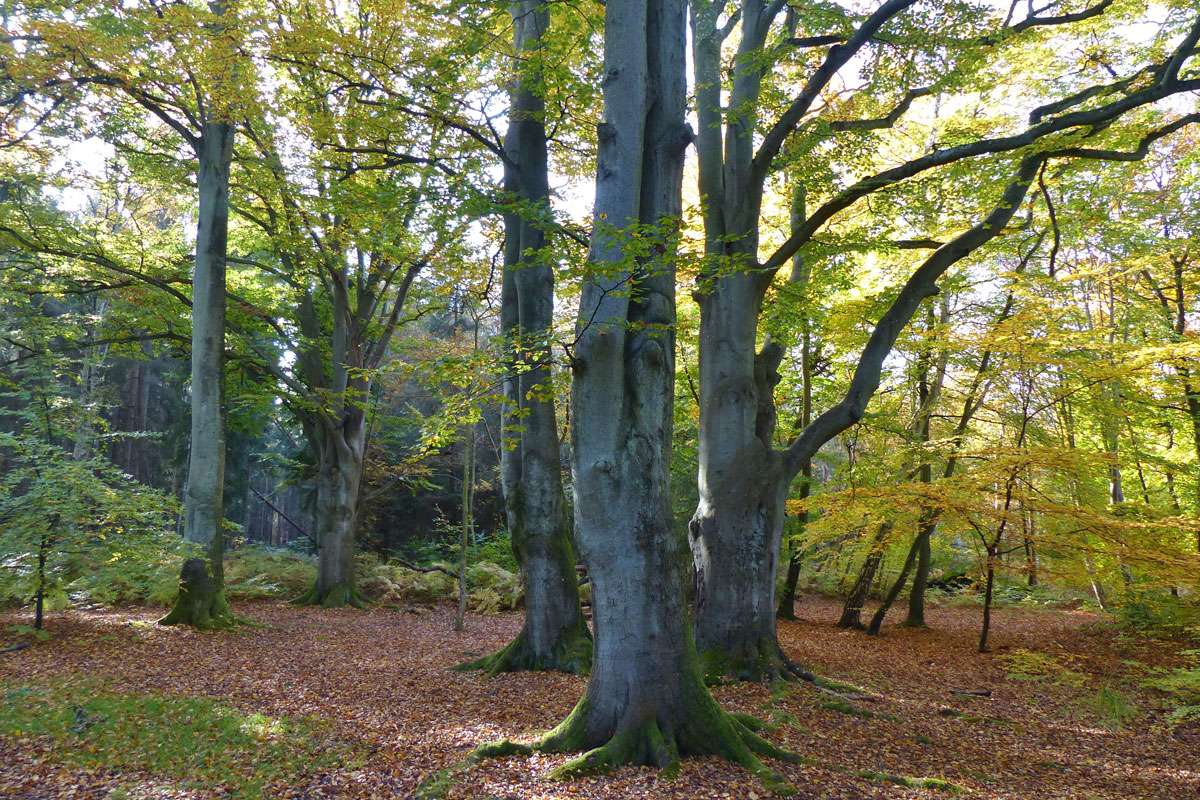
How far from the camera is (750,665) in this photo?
22.1ft

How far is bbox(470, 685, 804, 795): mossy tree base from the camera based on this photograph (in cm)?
399

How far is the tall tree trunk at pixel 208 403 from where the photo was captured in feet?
30.0

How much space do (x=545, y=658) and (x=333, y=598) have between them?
7574mm

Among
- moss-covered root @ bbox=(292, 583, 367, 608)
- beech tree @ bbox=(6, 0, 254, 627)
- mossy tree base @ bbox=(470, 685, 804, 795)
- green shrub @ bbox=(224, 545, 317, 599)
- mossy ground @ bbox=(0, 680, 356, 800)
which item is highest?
beech tree @ bbox=(6, 0, 254, 627)

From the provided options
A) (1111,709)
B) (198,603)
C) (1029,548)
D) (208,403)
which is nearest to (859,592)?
(1029,548)

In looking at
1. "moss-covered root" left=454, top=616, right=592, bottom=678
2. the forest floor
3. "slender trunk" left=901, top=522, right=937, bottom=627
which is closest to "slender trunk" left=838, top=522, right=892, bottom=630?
"slender trunk" left=901, top=522, right=937, bottom=627

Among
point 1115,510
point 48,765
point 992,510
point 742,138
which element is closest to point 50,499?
point 48,765

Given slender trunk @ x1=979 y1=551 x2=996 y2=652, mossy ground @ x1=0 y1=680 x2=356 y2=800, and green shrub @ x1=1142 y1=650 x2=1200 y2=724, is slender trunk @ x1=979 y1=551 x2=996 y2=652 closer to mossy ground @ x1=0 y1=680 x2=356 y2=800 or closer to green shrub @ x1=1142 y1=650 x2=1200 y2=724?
green shrub @ x1=1142 y1=650 x2=1200 y2=724

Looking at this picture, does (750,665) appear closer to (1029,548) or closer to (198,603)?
(1029,548)

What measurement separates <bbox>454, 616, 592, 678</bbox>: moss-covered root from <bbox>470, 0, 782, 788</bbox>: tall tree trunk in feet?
9.63

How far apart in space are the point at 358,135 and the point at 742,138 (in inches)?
204

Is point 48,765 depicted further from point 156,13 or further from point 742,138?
point 156,13

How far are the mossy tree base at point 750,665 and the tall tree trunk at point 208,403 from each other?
276 inches

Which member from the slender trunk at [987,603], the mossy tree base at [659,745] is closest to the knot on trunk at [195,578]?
the mossy tree base at [659,745]
